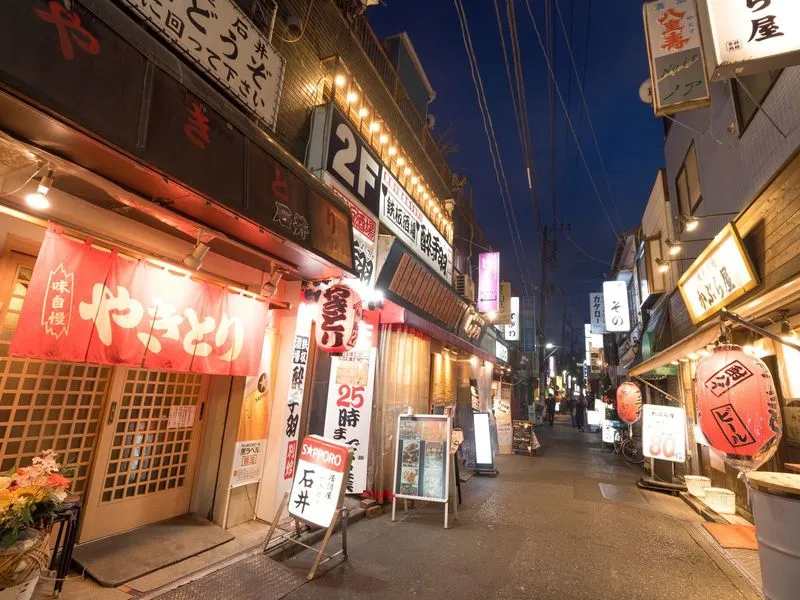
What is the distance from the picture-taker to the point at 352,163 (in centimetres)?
986

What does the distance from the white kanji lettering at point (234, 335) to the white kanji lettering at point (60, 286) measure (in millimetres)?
2011

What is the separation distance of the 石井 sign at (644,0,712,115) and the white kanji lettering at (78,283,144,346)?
32.7 feet

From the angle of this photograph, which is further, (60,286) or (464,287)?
(464,287)

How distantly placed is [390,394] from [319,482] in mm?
3627

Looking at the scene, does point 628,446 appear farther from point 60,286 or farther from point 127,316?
point 60,286

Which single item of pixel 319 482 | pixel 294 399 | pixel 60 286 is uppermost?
pixel 60 286

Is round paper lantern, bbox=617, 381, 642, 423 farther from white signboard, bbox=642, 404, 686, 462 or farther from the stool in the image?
the stool

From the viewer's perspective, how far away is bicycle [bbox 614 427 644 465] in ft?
59.5

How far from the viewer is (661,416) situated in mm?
12672

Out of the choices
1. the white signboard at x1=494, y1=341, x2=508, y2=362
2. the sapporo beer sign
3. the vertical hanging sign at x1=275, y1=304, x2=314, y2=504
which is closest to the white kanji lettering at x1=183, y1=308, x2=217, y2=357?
the sapporo beer sign

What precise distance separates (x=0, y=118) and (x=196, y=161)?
5.68 feet

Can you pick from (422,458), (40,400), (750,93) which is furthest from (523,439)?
(40,400)

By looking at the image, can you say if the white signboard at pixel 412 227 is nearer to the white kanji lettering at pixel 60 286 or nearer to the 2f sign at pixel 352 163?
the 2f sign at pixel 352 163

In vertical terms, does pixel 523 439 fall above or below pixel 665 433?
below
